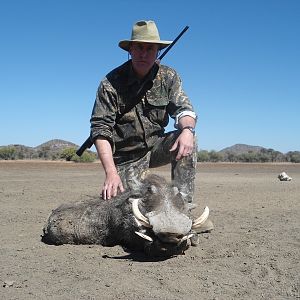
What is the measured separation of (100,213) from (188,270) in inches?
58.7

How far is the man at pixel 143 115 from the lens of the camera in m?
5.92

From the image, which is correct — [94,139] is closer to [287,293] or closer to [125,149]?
[125,149]

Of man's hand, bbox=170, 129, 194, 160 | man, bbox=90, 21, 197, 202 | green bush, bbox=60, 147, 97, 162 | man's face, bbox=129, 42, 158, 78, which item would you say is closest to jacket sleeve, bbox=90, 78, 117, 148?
man, bbox=90, 21, 197, 202

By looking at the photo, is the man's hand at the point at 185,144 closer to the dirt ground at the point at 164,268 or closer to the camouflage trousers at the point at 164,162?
the camouflage trousers at the point at 164,162

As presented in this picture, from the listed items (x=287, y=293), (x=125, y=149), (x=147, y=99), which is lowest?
(x=287, y=293)

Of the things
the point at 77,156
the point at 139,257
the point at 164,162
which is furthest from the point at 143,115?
the point at 77,156

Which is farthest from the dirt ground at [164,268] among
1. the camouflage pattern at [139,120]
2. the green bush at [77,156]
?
the green bush at [77,156]

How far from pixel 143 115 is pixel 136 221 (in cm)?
273

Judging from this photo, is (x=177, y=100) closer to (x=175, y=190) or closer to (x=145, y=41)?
(x=145, y=41)

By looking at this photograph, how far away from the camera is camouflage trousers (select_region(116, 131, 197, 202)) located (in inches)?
232

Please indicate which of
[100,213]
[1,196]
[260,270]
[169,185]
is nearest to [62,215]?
[100,213]

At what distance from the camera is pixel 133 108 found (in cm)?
674

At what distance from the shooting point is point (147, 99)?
6680 millimetres

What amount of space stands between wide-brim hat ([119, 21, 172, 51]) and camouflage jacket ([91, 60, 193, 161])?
512 mm
